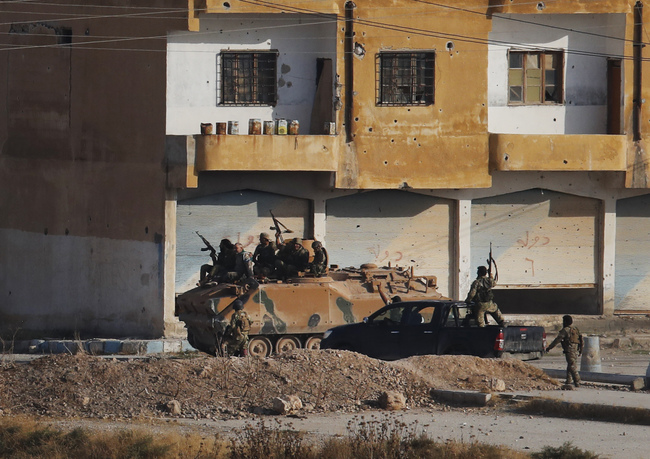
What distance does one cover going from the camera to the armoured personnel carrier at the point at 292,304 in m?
23.2

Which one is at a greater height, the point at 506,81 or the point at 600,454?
the point at 506,81

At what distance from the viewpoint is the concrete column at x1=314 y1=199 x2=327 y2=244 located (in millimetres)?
29234

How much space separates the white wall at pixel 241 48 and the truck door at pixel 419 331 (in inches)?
342

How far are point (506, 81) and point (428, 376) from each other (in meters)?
12.0

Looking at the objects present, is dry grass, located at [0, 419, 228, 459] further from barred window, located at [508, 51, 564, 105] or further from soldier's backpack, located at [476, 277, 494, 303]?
barred window, located at [508, 51, 564, 105]

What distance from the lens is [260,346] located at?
77.6ft

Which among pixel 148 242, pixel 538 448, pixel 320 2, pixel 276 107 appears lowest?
pixel 538 448

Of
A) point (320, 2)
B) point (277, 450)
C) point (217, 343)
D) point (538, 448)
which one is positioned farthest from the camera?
point (320, 2)

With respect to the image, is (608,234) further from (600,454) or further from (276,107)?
(600,454)

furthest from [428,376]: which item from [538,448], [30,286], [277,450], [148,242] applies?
[30,286]

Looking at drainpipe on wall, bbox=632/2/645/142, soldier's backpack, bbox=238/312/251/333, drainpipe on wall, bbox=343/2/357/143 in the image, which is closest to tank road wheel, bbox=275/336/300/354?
soldier's backpack, bbox=238/312/251/333

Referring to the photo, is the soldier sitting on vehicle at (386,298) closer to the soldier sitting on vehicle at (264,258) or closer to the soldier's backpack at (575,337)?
the soldier sitting on vehicle at (264,258)

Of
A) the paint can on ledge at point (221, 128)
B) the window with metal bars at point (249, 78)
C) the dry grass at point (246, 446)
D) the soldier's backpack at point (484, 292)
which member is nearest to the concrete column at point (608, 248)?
the window with metal bars at point (249, 78)

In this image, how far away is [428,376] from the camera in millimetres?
19844
